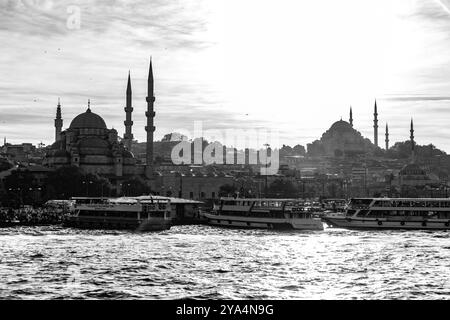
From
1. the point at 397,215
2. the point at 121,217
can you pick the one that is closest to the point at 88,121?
the point at 121,217

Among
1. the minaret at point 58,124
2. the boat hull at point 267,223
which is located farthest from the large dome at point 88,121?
the boat hull at point 267,223

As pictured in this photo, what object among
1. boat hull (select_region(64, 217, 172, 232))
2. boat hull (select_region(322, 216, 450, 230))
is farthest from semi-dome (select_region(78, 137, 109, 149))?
boat hull (select_region(322, 216, 450, 230))

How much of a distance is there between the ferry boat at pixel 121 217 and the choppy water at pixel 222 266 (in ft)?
14.7

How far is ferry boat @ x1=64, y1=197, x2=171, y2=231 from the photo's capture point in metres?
57.8

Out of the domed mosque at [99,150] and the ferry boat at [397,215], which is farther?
the domed mosque at [99,150]

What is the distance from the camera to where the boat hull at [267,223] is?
5862 centimetres

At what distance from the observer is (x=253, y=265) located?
36.5 meters

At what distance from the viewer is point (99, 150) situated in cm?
11162

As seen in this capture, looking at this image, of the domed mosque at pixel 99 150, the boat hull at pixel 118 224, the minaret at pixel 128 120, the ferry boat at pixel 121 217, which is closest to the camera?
the boat hull at pixel 118 224

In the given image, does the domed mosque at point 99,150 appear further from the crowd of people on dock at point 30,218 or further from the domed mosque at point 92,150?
the crowd of people on dock at point 30,218

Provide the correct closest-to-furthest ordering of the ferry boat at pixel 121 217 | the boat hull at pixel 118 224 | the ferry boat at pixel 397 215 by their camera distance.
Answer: the boat hull at pixel 118 224 < the ferry boat at pixel 121 217 < the ferry boat at pixel 397 215
